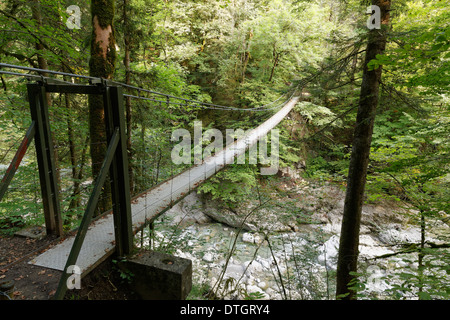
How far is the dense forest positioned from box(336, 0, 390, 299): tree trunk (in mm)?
10

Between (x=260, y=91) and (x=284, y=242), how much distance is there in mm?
4488

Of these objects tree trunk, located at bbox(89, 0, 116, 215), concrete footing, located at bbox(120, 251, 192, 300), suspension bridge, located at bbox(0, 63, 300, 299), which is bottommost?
concrete footing, located at bbox(120, 251, 192, 300)

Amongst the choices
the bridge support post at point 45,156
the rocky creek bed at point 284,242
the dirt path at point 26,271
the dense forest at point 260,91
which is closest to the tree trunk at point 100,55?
the dense forest at point 260,91

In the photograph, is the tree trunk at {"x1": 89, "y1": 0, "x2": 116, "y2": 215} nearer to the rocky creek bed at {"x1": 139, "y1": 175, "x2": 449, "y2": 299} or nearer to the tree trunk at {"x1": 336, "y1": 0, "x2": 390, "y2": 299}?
the rocky creek bed at {"x1": 139, "y1": 175, "x2": 449, "y2": 299}

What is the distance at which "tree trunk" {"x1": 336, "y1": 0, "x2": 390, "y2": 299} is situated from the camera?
2016 millimetres

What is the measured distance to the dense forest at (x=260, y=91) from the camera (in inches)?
75.4

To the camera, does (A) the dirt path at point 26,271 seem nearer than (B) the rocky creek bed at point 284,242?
Yes

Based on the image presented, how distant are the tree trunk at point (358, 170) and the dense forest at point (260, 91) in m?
0.01

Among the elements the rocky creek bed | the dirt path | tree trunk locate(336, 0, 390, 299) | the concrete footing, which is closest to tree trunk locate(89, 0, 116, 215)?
the dirt path

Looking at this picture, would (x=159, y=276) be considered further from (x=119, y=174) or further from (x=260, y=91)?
(x=260, y=91)

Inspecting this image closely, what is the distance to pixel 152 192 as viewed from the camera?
2.46 m

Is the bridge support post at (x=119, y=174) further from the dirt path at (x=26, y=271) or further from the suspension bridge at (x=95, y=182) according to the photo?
the dirt path at (x=26, y=271)

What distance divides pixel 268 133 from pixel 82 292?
16.9ft

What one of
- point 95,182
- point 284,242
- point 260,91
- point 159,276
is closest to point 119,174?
point 95,182
